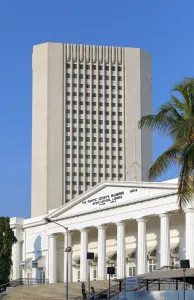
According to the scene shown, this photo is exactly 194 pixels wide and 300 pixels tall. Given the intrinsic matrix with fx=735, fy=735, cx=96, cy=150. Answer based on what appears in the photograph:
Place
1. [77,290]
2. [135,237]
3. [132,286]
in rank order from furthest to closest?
[135,237] → [77,290] → [132,286]

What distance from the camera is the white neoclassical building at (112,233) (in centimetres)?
7269

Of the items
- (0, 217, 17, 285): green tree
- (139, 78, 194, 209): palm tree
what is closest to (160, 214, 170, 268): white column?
(0, 217, 17, 285): green tree

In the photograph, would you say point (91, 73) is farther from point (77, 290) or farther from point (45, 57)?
point (77, 290)

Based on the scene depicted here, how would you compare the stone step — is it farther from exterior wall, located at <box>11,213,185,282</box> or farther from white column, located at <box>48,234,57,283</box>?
white column, located at <box>48,234,57,283</box>

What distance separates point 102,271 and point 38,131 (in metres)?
53.3

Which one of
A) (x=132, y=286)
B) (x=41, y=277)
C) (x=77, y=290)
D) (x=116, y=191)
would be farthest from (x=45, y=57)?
(x=132, y=286)

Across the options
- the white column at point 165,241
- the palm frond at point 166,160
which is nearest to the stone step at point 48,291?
the white column at point 165,241

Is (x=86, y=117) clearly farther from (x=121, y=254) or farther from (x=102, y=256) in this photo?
(x=121, y=254)

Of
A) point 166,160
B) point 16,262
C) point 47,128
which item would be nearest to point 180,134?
point 166,160

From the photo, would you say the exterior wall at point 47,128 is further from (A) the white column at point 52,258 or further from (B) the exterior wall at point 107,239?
(A) the white column at point 52,258

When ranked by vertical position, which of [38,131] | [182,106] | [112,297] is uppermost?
[38,131]

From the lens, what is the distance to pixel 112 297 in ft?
210

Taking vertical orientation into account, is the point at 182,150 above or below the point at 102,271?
above

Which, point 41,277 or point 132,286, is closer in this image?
point 132,286
